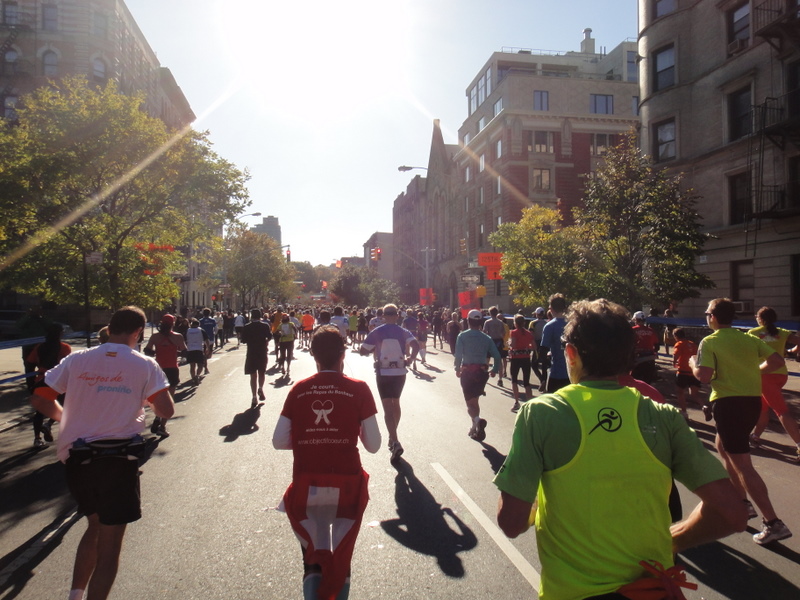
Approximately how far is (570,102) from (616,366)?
47158 mm

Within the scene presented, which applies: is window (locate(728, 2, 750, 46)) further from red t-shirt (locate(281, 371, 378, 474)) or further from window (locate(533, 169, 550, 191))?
red t-shirt (locate(281, 371, 378, 474))

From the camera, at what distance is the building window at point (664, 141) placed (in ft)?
87.8

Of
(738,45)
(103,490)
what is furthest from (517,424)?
(738,45)

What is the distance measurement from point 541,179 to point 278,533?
42.3 meters

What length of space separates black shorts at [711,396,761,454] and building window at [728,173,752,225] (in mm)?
20494

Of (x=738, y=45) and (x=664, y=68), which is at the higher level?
(x=664, y=68)

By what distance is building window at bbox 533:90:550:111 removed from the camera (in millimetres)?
44500

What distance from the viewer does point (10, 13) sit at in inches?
1630

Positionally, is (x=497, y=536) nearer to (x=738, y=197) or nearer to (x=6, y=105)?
(x=738, y=197)

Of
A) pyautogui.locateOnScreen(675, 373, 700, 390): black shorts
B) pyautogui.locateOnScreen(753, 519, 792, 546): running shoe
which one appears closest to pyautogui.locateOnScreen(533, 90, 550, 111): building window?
pyautogui.locateOnScreen(675, 373, 700, 390): black shorts

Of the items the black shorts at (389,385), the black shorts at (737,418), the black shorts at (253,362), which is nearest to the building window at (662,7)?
the black shorts at (253,362)

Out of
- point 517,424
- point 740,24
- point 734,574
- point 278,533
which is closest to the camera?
point 517,424

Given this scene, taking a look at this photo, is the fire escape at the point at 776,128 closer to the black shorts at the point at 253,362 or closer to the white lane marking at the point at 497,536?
the black shorts at the point at 253,362

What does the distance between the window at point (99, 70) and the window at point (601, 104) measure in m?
34.7
